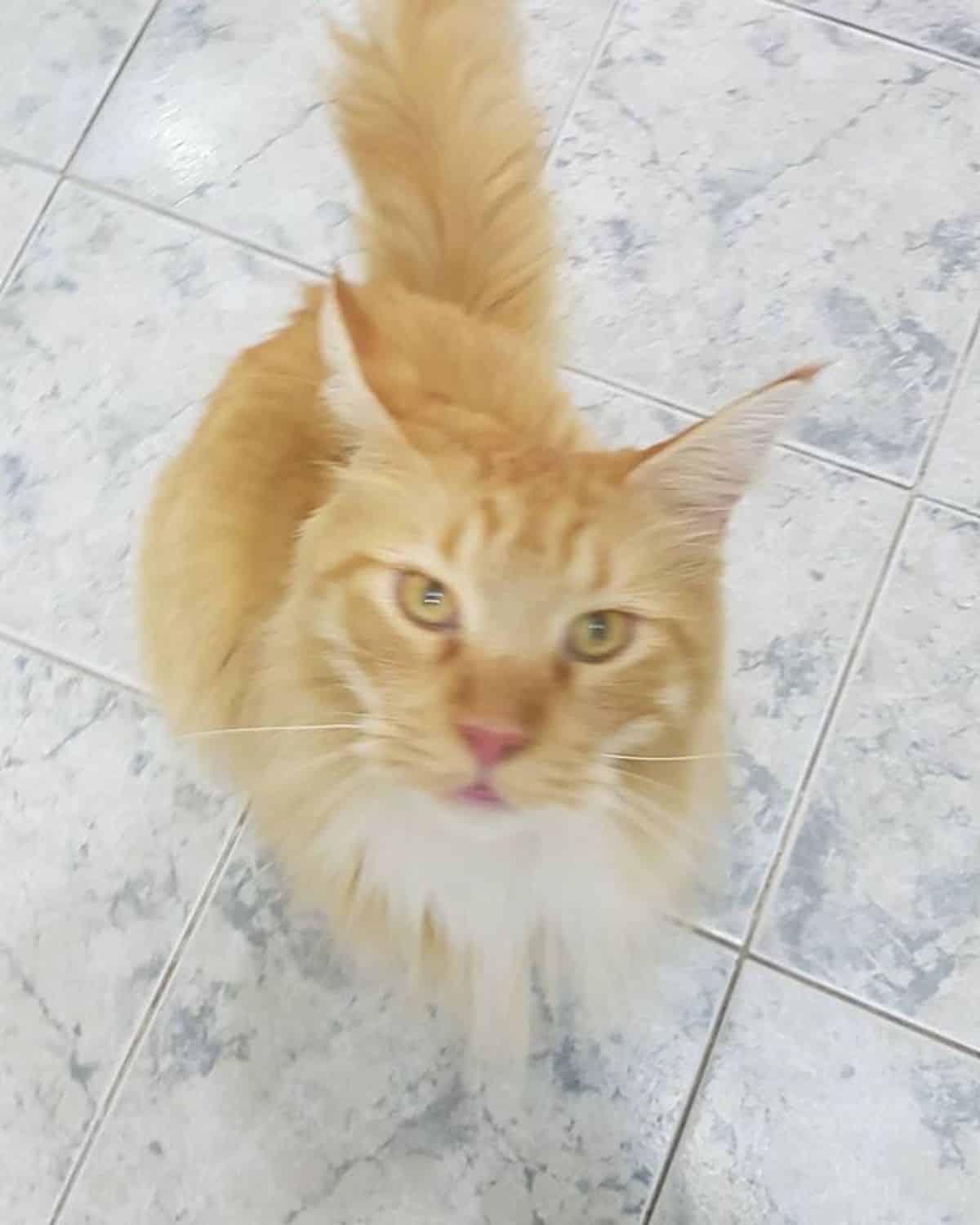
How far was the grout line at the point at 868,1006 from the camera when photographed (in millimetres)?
1219

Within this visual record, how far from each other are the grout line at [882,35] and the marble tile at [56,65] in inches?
28.3

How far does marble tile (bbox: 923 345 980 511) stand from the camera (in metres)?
1.38

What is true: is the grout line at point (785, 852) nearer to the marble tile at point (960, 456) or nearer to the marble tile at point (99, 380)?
the marble tile at point (960, 456)

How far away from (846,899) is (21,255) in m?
1.04

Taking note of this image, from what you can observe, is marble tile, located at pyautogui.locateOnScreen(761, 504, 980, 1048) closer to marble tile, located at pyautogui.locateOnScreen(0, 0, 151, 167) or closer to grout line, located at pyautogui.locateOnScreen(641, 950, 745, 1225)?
grout line, located at pyautogui.locateOnScreen(641, 950, 745, 1225)

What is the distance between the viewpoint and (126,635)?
132 centimetres

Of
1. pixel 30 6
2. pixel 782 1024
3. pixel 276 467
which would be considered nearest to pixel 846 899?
pixel 782 1024

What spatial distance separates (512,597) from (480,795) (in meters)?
0.11

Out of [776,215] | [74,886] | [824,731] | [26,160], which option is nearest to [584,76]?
[776,215]

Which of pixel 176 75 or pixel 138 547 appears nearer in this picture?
pixel 138 547

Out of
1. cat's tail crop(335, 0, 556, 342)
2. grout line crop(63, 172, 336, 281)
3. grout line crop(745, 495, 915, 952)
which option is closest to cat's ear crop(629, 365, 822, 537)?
cat's tail crop(335, 0, 556, 342)

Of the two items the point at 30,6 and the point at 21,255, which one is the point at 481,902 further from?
the point at 30,6

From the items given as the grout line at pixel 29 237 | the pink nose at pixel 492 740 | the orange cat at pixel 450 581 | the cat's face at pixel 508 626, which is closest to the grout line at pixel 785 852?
the orange cat at pixel 450 581

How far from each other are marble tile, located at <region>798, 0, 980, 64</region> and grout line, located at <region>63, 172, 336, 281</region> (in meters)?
0.63
